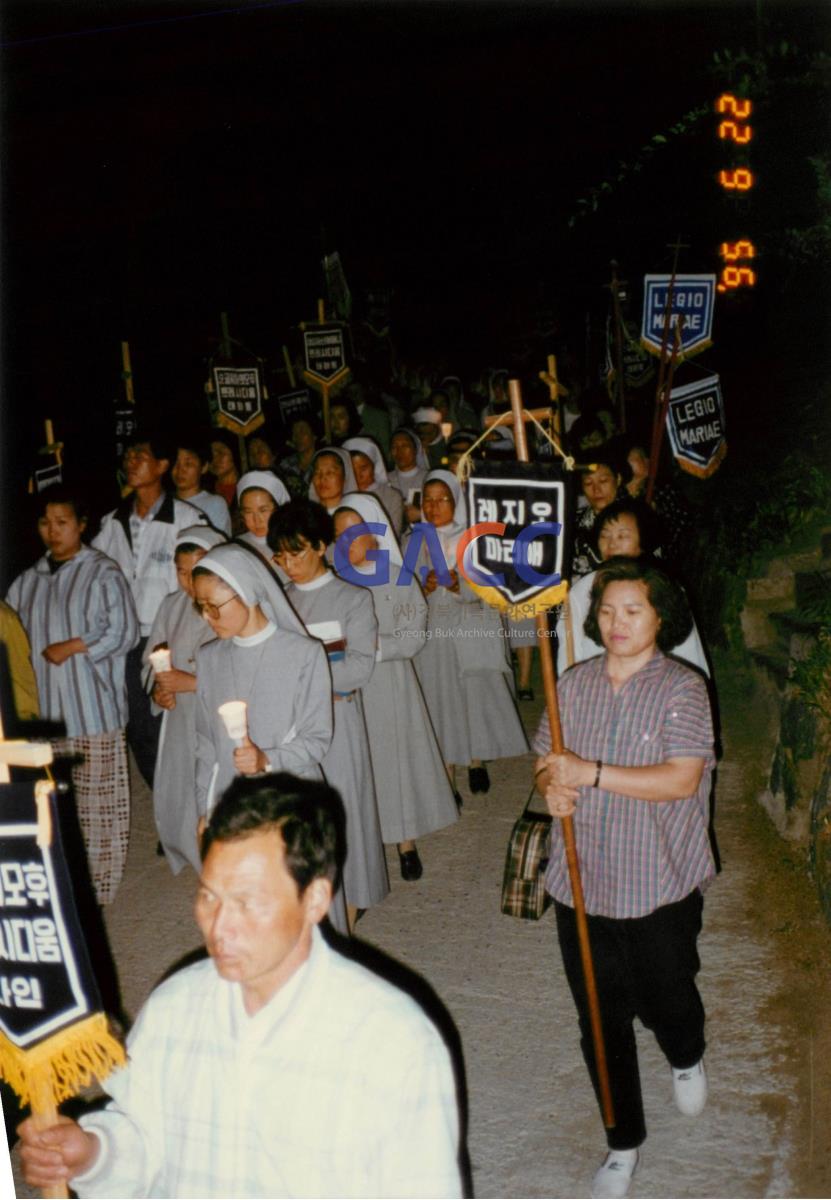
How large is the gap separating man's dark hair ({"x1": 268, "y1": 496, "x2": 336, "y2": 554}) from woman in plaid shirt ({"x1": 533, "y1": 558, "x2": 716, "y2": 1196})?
77.7 inches

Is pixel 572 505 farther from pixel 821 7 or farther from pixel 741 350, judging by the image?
pixel 741 350

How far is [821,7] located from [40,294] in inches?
357

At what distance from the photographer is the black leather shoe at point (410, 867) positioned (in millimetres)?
6457

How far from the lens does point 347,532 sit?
21.0 ft

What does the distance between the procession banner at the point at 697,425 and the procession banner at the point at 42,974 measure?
719cm

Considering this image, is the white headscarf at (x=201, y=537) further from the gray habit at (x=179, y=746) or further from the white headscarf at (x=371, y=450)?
the white headscarf at (x=371, y=450)

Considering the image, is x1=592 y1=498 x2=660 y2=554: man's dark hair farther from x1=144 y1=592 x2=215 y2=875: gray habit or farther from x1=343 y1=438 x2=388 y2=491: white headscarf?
x1=343 y1=438 x2=388 y2=491: white headscarf

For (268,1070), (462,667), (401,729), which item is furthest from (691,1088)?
(462,667)

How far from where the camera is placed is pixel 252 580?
176 inches

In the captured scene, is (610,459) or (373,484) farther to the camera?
(373,484)

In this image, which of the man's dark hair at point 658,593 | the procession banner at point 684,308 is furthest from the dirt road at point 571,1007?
the procession banner at point 684,308

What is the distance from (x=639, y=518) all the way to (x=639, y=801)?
84.3 inches

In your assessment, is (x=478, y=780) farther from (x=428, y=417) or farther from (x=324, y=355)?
(x=324, y=355)

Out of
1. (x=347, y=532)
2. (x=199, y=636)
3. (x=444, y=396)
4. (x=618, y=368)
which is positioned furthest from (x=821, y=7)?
(x=199, y=636)
